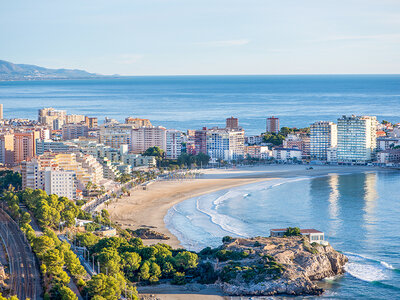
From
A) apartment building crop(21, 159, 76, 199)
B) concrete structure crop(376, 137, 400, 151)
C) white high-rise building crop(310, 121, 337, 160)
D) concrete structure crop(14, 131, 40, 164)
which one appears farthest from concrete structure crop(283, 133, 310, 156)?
apartment building crop(21, 159, 76, 199)

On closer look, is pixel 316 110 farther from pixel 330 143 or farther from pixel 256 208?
pixel 256 208

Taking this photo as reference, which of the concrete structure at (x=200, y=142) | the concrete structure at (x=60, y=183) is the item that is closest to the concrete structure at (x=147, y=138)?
the concrete structure at (x=200, y=142)

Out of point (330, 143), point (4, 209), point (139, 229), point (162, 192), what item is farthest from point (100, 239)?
point (330, 143)

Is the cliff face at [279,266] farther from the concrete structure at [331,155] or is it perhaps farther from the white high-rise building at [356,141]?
the concrete structure at [331,155]

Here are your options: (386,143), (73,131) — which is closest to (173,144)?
(73,131)

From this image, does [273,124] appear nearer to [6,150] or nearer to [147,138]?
[147,138]

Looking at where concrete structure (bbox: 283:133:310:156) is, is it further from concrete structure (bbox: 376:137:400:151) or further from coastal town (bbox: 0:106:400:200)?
concrete structure (bbox: 376:137:400:151)
